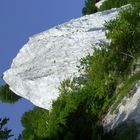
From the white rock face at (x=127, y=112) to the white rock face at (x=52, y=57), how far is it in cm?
358

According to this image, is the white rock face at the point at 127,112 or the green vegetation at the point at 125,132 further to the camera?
the white rock face at the point at 127,112

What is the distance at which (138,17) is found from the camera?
14281 mm

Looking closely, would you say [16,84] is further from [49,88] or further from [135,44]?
[135,44]

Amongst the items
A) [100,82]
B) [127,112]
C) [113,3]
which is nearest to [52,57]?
[100,82]

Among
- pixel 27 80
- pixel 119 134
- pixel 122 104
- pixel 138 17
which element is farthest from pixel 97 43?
pixel 119 134

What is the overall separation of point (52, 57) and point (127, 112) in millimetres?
6068

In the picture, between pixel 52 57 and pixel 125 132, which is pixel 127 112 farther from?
pixel 52 57

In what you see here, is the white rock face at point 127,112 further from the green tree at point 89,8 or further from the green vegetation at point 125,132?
the green tree at point 89,8

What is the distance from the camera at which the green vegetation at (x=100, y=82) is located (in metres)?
12.5

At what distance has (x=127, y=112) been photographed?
10.8 meters

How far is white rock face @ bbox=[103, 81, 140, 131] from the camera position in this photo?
10.5m

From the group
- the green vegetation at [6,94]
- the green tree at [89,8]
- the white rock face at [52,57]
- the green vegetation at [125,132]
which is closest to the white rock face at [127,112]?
the green vegetation at [125,132]

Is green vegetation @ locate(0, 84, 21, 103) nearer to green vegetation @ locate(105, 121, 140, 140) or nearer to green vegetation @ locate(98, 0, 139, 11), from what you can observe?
green vegetation @ locate(98, 0, 139, 11)

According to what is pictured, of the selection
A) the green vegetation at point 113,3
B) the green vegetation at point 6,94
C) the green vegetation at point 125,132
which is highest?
the green vegetation at point 113,3
